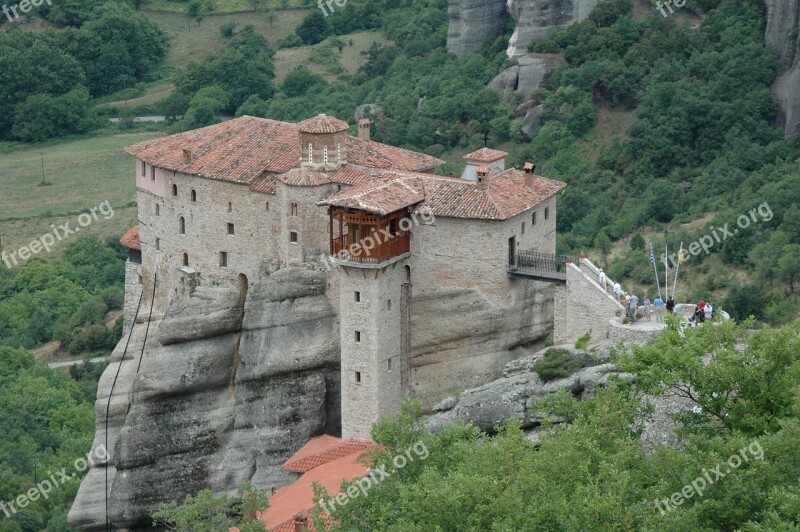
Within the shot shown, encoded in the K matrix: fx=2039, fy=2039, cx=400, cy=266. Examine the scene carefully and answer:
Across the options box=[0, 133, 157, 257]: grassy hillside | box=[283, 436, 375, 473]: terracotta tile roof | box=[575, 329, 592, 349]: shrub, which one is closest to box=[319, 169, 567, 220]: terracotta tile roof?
box=[575, 329, 592, 349]: shrub

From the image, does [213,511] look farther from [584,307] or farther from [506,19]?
[506,19]

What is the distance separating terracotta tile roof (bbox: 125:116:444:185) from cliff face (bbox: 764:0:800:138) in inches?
1201

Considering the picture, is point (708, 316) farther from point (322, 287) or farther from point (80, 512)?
point (80, 512)

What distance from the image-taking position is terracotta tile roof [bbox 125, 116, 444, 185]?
77.1 meters

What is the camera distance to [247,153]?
7838 centimetres

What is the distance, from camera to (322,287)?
76.0 m

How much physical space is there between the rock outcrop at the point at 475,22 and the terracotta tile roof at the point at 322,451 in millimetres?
54374

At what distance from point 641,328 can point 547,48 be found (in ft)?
163

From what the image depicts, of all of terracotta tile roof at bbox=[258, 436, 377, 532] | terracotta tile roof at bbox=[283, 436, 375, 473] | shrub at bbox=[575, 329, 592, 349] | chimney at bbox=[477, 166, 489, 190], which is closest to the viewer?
shrub at bbox=[575, 329, 592, 349]

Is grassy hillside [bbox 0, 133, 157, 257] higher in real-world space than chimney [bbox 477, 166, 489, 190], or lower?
lower

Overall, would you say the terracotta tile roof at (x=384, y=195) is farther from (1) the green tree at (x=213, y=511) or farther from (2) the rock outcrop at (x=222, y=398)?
(1) the green tree at (x=213, y=511)

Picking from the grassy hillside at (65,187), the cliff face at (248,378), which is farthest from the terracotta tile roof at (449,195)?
the grassy hillside at (65,187)

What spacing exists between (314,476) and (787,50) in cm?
4584

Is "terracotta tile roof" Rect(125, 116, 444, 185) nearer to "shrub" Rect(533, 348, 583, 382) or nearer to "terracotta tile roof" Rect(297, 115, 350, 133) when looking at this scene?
"terracotta tile roof" Rect(297, 115, 350, 133)
